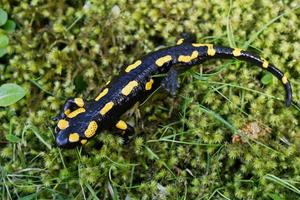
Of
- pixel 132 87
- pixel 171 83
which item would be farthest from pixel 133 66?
pixel 171 83

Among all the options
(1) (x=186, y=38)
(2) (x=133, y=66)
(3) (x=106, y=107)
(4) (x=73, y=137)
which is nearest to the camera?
(4) (x=73, y=137)

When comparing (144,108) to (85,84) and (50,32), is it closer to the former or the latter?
(85,84)

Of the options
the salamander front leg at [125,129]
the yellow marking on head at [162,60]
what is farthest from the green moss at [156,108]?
the yellow marking on head at [162,60]

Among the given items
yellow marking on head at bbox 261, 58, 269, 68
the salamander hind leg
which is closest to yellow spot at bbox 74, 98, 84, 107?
the salamander hind leg

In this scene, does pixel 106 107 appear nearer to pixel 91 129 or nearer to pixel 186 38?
pixel 91 129

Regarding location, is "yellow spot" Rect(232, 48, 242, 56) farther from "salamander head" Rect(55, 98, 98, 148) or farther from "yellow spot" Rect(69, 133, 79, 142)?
"yellow spot" Rect(69, 133, 79, 142)

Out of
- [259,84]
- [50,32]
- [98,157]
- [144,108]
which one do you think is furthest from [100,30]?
[259,84]
